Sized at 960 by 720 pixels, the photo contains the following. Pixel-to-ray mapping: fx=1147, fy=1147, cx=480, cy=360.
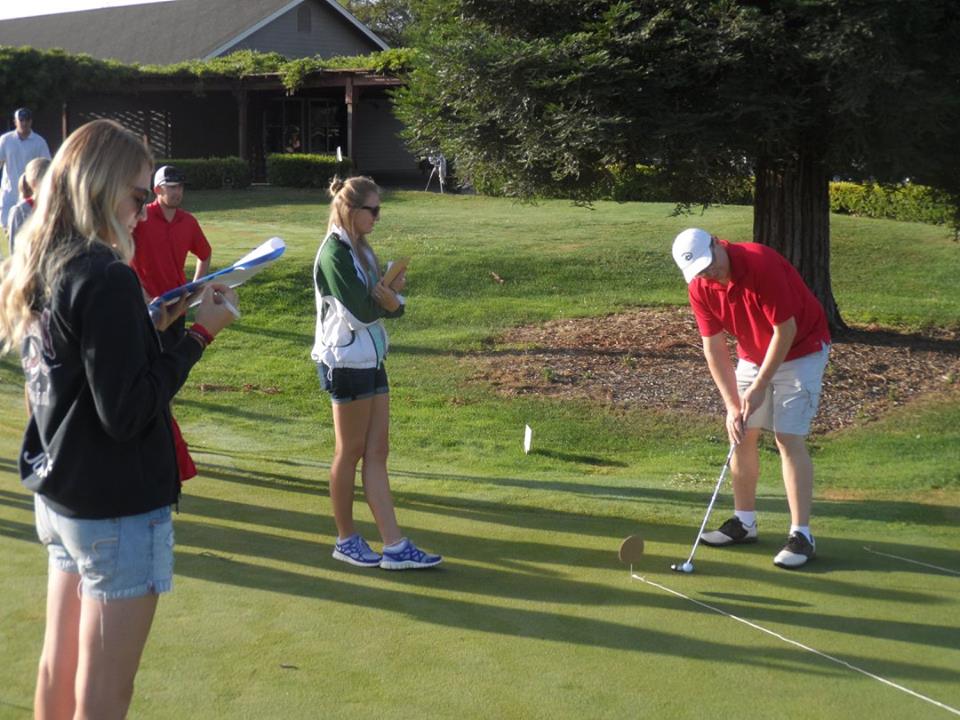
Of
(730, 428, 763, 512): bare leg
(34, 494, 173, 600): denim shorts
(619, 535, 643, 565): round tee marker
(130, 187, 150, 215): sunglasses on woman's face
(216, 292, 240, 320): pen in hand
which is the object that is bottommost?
(619, 535, 643, 565): round tee marker

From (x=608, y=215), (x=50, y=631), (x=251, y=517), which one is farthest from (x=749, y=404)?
(x=608, y=215)

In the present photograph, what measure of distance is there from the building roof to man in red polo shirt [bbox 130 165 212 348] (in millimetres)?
32383

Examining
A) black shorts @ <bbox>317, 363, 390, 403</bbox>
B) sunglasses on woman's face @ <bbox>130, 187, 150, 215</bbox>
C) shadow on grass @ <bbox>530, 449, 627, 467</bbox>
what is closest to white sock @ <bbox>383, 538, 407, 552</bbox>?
black shorts @ <bbox>317, 363, 390, 403</bbox>

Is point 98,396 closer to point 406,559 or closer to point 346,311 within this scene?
point 346,311

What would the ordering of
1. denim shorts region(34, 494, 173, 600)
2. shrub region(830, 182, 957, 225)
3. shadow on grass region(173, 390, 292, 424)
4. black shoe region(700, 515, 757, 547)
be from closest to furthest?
denim shorts region(34, 494, 173, 600) → black shoe region(700, 515, 757, 547) → shadow on grass region(173, 390, 292, 424) → shrub region(830, 182, 957, 225)

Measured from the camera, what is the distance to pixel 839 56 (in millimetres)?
9867

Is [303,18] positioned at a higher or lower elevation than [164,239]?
higher

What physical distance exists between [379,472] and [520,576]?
86 cm

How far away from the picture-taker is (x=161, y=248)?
748 centimetres

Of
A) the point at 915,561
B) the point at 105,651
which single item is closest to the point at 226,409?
the point at 915,561

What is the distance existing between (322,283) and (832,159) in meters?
7.55

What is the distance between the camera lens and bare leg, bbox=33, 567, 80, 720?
3.04 meters

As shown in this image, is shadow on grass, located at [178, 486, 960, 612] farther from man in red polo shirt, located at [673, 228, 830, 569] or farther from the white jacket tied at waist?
the white jacket tied at waist

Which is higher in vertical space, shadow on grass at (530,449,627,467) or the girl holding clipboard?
the girl holding clipboard
